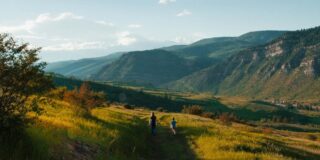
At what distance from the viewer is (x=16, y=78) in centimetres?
1859

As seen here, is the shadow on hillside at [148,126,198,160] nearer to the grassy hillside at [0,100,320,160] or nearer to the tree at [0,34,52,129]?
the grassy hillside at [0,100,320,160]

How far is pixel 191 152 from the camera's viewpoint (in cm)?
3183

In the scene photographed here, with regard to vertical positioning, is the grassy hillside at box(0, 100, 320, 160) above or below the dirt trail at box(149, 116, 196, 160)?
above

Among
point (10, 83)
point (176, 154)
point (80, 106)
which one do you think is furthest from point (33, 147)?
point (80, 106)

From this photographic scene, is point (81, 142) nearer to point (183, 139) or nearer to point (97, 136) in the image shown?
point (97, 136)

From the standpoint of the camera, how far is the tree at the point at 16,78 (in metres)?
18.1

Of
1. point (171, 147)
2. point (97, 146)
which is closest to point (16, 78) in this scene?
point (97, 146)

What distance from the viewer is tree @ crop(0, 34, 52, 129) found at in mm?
18141

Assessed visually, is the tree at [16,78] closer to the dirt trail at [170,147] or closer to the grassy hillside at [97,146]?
the grassy hillside at [97,146]

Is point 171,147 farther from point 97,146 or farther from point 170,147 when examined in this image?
point 97,146

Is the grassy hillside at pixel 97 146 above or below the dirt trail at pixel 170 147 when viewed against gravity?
above

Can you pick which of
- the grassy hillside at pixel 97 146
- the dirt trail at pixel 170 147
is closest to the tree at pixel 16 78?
the grassy hillside at pixel 97 146

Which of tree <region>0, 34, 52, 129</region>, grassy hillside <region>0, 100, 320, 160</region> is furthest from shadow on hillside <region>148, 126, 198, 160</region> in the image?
tree <region>0, 34, 52, 129</region>

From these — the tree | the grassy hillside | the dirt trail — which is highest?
the tree
